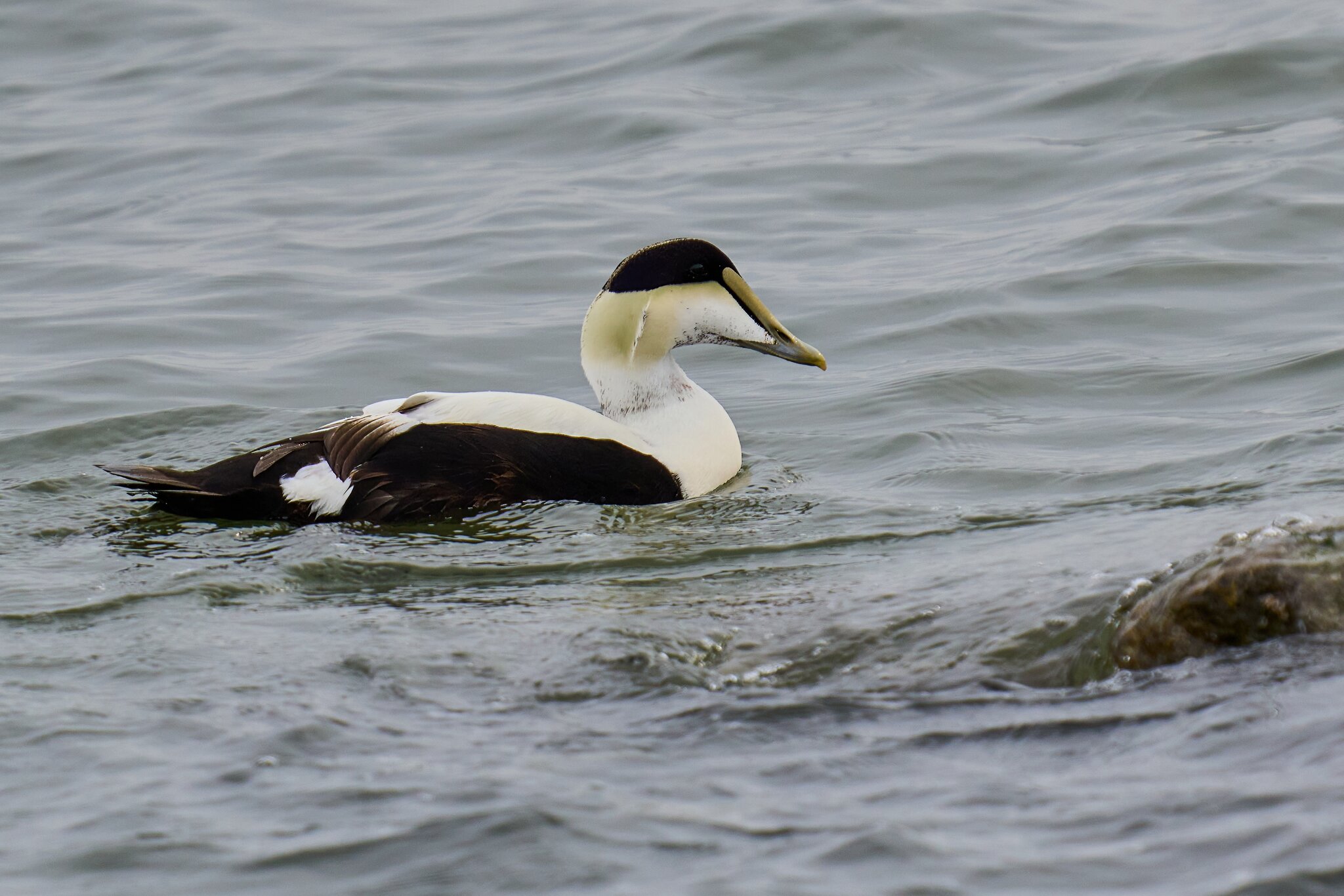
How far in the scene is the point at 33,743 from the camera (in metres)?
3.37

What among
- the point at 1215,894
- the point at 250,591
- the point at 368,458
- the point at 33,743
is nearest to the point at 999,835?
the point at 1215,894

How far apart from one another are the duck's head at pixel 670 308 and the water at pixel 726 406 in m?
0.53

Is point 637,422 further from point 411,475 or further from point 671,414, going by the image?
point 411,475

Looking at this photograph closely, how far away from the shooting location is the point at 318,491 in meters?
5.36

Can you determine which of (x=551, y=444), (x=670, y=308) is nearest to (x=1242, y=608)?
(x=551, y=444)

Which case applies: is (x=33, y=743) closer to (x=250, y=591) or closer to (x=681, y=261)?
(x=250, y=591)

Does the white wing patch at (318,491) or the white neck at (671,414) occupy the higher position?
the white neck at (671,414)

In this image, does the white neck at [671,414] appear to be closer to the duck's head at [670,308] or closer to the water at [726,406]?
the duck's head at [670,308]

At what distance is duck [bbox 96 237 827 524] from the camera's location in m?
5.36

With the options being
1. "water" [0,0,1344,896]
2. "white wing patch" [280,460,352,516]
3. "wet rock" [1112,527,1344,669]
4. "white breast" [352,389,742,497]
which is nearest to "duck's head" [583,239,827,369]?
"white breast" [352,389,742,497]

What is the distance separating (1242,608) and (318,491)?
291 centimetres

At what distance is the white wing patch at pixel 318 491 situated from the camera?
5.35 meters

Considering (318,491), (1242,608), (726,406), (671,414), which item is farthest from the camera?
(726,406)

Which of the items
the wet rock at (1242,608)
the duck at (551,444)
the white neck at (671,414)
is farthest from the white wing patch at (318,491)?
the wet rock at (1242,608)
